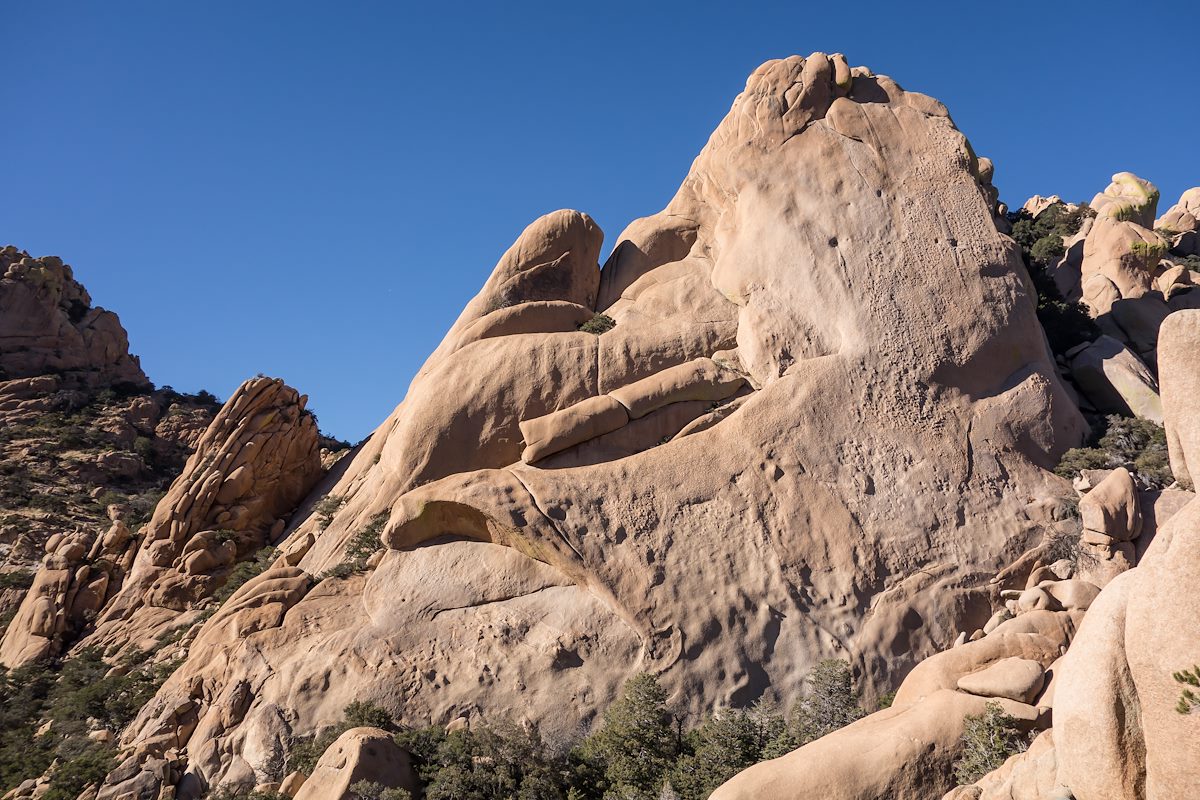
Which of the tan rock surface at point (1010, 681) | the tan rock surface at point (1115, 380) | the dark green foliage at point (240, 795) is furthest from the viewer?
the tan rock surface at point (1115, 380)

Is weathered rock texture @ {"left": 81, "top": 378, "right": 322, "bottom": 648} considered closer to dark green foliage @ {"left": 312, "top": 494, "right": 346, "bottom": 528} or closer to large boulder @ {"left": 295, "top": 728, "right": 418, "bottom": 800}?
dark green foliage @ {"left": 312, "top": 494, "right": 346, "bottom": 528}

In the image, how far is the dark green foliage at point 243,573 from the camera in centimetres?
2770

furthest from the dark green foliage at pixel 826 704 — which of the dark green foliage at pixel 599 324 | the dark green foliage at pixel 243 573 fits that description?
the dark green foliage at pixel 243 573

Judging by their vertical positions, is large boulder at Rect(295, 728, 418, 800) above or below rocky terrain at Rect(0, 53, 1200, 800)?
below

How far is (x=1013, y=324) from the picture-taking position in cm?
2750

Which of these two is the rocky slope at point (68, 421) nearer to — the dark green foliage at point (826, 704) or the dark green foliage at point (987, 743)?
the dark green foliage at point (826, 704)

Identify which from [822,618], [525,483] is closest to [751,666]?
[822,618]

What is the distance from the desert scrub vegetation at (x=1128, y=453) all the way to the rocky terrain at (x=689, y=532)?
13 centimetres

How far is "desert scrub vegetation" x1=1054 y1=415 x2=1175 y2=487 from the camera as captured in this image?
25.4m

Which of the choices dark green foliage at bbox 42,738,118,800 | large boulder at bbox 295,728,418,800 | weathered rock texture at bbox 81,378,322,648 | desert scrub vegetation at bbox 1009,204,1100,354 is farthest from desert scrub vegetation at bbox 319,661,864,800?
desert scrub vegetation at bbox 1009,204,1100,354

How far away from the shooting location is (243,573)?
2805 cm

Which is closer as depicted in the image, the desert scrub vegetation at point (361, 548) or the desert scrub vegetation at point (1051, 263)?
the desert scrub vegetation at point (361, 548)

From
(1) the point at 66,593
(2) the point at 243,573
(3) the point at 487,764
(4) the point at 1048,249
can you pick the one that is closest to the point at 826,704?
(3) the point at 487,764

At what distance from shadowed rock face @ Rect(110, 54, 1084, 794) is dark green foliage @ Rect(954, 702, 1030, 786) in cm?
664
